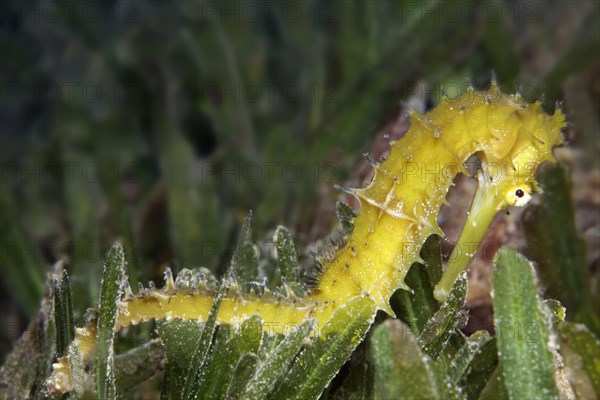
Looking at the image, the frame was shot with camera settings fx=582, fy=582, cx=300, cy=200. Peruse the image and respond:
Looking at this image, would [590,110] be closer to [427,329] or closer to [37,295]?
[427,329]

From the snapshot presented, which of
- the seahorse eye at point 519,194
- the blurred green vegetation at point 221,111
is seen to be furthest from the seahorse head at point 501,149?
the blurred green vegetation at point 221,111

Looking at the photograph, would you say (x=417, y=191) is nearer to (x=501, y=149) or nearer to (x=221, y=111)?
(x=501, y=149)

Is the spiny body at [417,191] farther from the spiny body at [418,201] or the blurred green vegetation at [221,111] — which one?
the blurred green vegetation at [221,111]

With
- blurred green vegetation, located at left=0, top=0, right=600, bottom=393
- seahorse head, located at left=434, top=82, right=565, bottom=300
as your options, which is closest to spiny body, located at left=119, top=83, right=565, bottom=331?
seahorse head, located at left=434, top=82, right=565, bottom=300

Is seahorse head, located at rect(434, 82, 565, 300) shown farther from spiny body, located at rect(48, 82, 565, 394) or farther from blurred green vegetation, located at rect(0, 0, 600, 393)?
blurred green vegetation, located at rect(0, 0, 600, 393)

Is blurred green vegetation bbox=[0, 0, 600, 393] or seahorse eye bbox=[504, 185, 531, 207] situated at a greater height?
blurred green vegetation bbox=[0, 0, 600, 393]

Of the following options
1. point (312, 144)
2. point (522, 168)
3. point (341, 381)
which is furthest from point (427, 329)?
point (312, 144)
